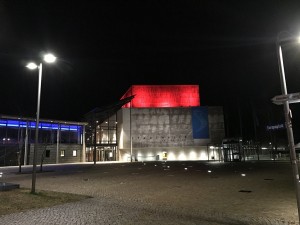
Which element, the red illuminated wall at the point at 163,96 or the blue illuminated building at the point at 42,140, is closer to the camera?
the blue illuminated building at the point at 42,140

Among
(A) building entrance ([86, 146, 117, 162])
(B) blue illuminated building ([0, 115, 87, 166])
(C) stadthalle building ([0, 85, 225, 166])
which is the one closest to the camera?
(B) blue illuminated building ([0, 115, 87, 166])

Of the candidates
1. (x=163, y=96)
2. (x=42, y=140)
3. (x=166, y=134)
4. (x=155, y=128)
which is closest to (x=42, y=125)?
(x=42, y=140)

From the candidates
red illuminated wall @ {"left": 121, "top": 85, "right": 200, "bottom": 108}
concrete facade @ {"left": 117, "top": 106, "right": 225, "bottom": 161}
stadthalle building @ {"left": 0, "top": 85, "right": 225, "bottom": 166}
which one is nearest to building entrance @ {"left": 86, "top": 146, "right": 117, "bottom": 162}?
stadthalle building @ {"left": 0, "top": 85, "right": 225, "bottom": 166}

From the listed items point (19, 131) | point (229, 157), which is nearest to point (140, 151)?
point (229, 157)

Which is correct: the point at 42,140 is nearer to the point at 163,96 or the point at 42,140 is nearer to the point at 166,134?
the point at 166,134

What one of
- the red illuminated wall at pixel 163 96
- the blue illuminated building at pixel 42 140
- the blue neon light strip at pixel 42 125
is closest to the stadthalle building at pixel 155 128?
the red illuminated wall at pixel 163 96

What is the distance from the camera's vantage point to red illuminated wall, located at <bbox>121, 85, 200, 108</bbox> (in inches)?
2849

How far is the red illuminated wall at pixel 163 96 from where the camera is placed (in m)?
72.4

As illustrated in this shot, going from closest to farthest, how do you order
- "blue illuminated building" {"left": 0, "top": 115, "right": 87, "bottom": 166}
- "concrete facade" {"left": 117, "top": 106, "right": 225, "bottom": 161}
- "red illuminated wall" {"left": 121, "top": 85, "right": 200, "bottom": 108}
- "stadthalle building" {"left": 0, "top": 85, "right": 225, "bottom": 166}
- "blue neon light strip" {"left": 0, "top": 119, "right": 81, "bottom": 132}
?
"blue illuminated building" {"left": 0, "top": 115, "right": 87, "bottom": 166} < "blue neon light strip" {"left": 0, "top": 119, "right": 81, "bottom": 132} < "stadthalle building" {"left": 0, "top": 85, "right": 225, "bottom": 166} < "concrete facade" {"left": 117, "top": 106, "right": 225, "bottom": 161} < "red illuminated wall" {"left": 121, "top": 85, "right": 200, "bottom": 108}

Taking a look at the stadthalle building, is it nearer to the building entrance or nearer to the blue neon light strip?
the building entrance

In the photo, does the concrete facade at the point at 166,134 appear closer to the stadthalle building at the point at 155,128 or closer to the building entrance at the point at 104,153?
the stadthalle building at the point at 155,128

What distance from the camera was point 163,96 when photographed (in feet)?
241

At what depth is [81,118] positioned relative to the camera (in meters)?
72.8

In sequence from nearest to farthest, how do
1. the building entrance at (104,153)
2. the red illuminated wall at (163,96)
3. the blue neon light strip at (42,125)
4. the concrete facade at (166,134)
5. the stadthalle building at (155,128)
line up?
the blue neon light strip at (42,125)
the building entrance at (104,153)
the stadthalle building at (155,128)
the concrete facade at (166,134)
the red illuminated wall at (163,96)
